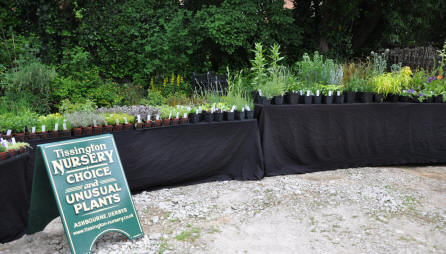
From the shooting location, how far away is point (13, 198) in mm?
3021

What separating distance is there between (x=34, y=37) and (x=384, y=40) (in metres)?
8.52

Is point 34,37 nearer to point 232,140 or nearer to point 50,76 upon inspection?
point 50,76

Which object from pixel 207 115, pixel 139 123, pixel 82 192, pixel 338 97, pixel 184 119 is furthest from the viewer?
pixel 338 97

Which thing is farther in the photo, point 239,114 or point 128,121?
point 239,114

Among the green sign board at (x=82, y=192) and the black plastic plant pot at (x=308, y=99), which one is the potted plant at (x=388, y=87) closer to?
the black plastic plant pot at (x=308, y=99)

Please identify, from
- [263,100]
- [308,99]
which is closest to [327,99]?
[308,99]

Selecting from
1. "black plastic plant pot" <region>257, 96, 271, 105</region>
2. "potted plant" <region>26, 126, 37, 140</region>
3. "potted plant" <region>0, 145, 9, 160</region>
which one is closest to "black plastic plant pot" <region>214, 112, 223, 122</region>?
"black plastic plant pot" <region>257, 96, 271, 105</region>

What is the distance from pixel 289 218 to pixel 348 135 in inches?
77.5

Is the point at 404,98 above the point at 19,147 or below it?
above

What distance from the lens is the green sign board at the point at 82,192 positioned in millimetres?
2758

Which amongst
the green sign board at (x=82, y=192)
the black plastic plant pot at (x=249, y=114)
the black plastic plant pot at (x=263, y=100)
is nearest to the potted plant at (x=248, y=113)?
the black plastic plant pot at (x=249, y=114)

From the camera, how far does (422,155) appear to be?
17.4 feet

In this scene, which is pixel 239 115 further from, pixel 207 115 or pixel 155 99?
pixel 155 99

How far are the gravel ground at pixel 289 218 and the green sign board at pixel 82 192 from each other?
7.6 inches
